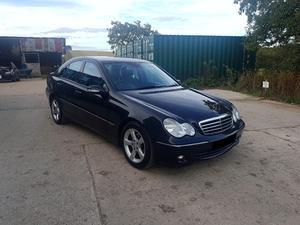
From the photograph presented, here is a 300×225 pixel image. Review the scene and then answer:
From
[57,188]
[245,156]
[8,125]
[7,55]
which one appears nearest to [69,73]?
[8,125]

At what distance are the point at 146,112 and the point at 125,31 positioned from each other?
4501 centimetres

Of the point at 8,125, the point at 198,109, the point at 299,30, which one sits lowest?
the point at 8,125

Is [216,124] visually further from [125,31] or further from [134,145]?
[125,31]

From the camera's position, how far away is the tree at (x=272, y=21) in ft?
39.0

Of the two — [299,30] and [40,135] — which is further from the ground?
[299,30]

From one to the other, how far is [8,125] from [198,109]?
14.8 ft

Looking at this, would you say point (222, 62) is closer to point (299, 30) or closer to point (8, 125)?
point (299, 30)

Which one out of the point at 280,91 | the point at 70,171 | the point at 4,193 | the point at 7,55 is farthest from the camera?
the point at 7,55

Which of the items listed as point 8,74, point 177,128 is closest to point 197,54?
point 177,128

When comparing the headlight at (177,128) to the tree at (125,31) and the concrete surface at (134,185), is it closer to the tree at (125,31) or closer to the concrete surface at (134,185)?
the concrete surface at (134,185)

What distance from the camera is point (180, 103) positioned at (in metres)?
4.33

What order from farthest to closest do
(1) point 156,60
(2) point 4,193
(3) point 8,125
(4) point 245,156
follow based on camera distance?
(1) point 156,60 < (3) point 8,125 < (4) point 245,156 < (2) point 4,193

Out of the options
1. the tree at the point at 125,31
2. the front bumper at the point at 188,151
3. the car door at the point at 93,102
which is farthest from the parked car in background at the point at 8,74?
the tree at the point at 125,31

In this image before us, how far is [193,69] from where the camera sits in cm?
1441
